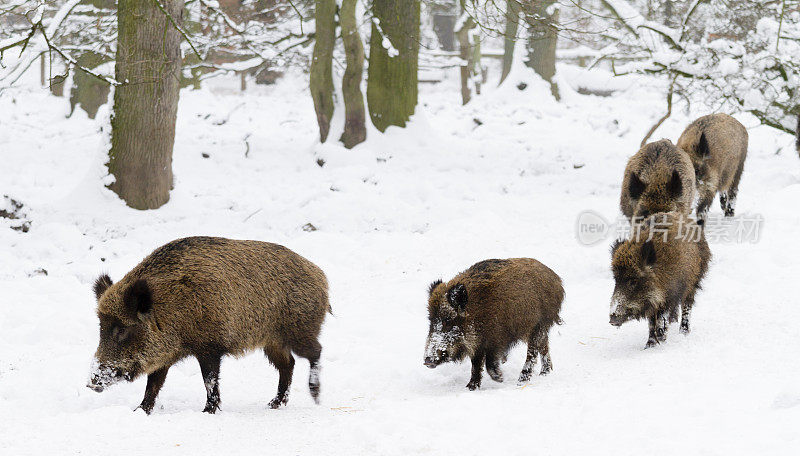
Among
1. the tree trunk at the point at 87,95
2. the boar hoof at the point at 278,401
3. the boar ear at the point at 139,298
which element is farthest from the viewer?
the tree trunk at the point at 87,95

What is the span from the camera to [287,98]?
28.5 m

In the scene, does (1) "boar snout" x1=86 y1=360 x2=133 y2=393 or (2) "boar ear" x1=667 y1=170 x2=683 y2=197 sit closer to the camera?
→ (1) "boar snout" x1=86 y1=360 x2=133 y2=393

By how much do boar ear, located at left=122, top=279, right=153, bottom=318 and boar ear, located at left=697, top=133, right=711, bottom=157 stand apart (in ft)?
24.8

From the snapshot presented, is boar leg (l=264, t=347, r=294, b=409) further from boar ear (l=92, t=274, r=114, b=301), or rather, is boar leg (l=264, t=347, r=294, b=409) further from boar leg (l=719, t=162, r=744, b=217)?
boar leg (l=719, t=162, r=744, b=217)

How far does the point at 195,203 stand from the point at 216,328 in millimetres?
7222

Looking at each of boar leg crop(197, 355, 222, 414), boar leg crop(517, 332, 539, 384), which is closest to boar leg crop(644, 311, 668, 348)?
boar leg crop(517, 332, 539, 384)

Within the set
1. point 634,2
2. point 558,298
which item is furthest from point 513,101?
point 558,298

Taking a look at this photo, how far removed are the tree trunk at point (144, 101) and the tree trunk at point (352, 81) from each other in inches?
167

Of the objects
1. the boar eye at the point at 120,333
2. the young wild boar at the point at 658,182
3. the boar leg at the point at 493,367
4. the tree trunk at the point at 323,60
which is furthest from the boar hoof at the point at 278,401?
the tree trunk at the point at 323,60

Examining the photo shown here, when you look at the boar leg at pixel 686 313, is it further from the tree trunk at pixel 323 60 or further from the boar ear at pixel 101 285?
the tree trunk at pixel 323 60

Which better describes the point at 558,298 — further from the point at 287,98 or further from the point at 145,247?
the point at 287,98

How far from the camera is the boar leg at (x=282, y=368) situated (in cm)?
575

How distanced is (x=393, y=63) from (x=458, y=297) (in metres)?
9.97

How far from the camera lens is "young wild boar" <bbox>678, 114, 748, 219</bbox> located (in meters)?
9.89
